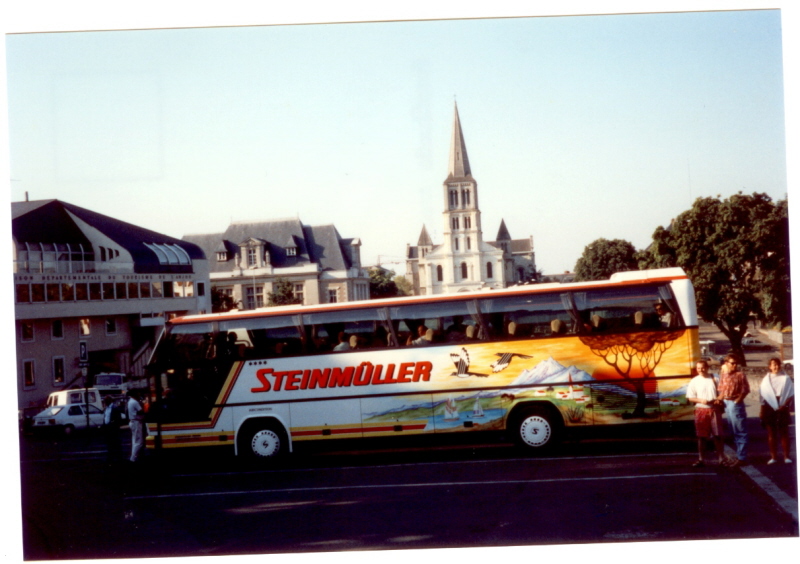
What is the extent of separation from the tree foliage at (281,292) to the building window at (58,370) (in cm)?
358

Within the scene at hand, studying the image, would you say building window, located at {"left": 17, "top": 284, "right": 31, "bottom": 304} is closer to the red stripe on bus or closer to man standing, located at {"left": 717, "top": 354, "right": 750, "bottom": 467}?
the red stripe on bus

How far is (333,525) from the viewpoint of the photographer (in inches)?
345

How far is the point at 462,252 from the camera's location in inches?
526

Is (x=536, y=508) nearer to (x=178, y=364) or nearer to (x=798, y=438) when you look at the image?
(x=798, y=438)

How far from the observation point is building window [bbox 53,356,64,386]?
12196 mm

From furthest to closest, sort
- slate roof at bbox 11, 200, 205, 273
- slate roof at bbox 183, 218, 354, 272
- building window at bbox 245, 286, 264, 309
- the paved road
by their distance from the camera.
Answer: building window at bbox 245, 286, 264, 309
slate roof at bbox 183, 218, 354, 272
slate roof at bbox 11, 200, 205, 273
the paved road

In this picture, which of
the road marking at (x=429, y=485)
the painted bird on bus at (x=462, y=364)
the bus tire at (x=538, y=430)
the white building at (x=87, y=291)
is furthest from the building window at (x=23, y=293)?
the bus tire at (x=538, y=430)

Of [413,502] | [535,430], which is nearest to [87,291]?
[413,502]

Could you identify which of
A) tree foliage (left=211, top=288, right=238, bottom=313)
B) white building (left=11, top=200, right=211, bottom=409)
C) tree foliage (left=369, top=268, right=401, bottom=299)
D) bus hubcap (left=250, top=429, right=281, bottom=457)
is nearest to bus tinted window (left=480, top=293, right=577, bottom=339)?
tree foliage (left=369, top=268, right=401, bottom=299)

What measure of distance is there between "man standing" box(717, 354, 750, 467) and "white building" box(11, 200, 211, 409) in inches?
291

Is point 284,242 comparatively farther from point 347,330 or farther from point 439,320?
point 439,320

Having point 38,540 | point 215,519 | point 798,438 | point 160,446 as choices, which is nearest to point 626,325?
point 798,438

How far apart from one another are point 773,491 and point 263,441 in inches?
258

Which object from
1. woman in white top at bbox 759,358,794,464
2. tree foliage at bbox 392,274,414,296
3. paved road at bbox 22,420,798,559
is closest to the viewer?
paved road at bbox 22,420,798,559
